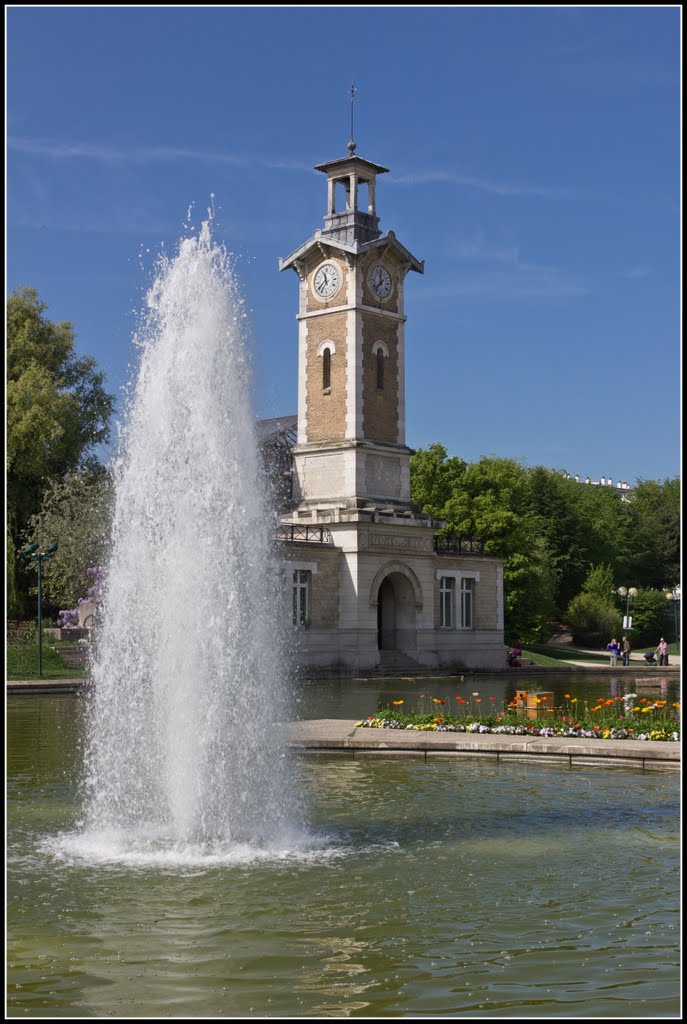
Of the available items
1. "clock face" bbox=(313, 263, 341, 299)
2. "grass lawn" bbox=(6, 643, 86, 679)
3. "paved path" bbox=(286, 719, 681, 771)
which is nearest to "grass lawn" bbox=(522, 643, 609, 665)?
"clock face" bbox=(313, 263, 341, 299)

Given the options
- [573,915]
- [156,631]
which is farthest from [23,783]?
[573,915]

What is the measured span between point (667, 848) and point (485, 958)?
3792mm

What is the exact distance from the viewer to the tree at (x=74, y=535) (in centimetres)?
4312

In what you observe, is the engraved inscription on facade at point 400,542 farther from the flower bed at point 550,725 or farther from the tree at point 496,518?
the flower bed at point 550,725

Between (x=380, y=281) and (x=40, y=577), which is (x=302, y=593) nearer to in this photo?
(x=40, y=577)

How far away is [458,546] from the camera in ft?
177

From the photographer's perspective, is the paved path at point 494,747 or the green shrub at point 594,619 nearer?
the paved path at point 494,747

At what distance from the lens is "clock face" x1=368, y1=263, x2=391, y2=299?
1961 inches

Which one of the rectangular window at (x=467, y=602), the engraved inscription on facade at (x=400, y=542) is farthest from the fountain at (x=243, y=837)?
the rectangular window at (x=467, y=602)

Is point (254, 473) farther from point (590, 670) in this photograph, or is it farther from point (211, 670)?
point (590, 670)

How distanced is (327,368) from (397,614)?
408 inches

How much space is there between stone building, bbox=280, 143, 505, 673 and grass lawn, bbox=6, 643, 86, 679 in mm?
10536

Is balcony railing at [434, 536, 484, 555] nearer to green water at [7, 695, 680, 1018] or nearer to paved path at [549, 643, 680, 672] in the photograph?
paved path at [549, 643, 680, 672]

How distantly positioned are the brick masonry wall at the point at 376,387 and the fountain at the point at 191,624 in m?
35.2
